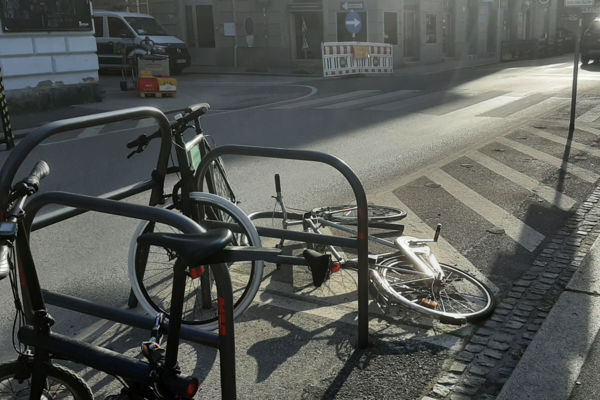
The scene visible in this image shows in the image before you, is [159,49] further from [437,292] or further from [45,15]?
[437,292]

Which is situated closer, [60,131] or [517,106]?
[60,131]

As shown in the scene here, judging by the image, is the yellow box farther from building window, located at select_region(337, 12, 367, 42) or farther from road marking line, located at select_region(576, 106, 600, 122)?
building window, located at select_region(337, 12, 367, 42)

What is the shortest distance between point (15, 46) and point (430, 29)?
887 inches

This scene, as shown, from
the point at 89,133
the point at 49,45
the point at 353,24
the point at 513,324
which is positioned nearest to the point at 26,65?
the point at 49,45

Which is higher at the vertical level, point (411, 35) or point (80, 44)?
point (80, 44)

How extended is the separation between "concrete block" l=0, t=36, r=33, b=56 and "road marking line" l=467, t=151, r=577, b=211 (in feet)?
34.7

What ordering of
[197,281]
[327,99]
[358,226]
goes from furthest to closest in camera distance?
1. [327,99]
2. [197,281]
3. [358,226]

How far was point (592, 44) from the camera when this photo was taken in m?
27.1

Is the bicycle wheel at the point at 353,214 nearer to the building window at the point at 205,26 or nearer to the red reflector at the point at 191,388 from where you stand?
the red reflector at the point at 191,388

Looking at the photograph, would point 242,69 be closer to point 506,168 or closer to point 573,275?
point 506,168

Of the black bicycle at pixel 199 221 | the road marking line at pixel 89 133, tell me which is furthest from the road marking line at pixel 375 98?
the black bicycle at pixel 199 221

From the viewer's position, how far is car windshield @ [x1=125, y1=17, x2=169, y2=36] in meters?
25.1

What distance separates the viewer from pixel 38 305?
2.71m

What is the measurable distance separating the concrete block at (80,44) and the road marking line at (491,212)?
11.0m
